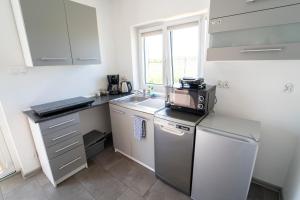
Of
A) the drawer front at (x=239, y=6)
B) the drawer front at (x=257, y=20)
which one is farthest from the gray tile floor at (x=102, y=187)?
the drawer front at (x=239, y=6)

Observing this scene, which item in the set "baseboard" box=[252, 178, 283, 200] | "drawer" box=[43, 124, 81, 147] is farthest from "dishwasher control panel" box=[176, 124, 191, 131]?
"drawer" box=[43, 124, 81, 147]

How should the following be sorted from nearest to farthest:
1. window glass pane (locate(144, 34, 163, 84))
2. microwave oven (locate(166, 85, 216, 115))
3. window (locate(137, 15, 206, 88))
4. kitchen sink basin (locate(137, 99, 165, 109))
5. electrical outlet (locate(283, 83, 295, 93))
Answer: electrical outlet (locate(283, 83, 295, 93))
microwave oven (locate(166, 85, 216, 115))
window (locate(137, 15, 206, 88))
kitchen sink basin (locate(137, 99, 165, 109))
window glass pane (locate(144, 34, 163, 84))

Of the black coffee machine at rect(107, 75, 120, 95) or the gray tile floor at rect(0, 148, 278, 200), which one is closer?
the gray tile floor at rect(0, 148, 278, 200)

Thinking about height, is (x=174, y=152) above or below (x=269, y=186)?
above

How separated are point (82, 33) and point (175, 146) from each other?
1819 millimetres

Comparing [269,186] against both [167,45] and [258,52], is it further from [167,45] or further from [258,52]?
[167,45]

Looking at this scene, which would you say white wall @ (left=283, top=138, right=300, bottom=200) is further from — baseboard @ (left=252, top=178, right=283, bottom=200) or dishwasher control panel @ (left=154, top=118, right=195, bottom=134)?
dishwasher control panel @ (left=154, top=118, right=195, bottom=134)

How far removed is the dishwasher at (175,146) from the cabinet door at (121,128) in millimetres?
523

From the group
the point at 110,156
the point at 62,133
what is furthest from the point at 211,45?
the point at 110,156

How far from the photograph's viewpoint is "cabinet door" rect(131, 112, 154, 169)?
1.75 meters

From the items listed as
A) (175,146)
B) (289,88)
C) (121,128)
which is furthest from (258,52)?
(121,128)

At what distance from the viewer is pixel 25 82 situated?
1741mm

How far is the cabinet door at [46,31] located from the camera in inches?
58.2

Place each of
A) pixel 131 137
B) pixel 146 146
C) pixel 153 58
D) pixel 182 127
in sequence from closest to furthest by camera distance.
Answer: pixel 182 127, pixel 146 146, pixel 131 137, pixel 153 58
